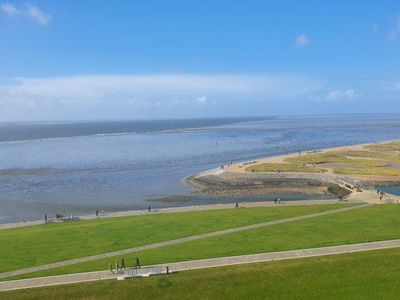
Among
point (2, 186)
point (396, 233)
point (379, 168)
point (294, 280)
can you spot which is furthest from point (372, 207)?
point (2, 186)

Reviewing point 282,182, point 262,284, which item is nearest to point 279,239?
point 262,284

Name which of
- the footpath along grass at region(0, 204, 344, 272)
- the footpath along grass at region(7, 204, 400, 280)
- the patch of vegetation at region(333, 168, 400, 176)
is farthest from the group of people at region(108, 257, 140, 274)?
the patch of vegetation at region(333, 168, 400, 176)

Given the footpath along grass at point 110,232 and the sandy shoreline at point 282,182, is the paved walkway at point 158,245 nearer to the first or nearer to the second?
the footpath along grass at point 110,232

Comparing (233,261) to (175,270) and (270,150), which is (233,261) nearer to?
(175,270)

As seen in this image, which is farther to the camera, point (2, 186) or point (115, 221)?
point (2, 186)

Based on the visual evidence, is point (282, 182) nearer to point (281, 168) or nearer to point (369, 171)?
point (281, 168)

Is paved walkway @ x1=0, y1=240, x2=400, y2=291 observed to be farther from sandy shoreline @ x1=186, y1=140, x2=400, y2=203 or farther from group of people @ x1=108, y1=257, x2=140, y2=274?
sandy shoreline @ x1=186, y1=140, x2=400, y2=203

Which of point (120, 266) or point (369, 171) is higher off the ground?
point (120, 266)
